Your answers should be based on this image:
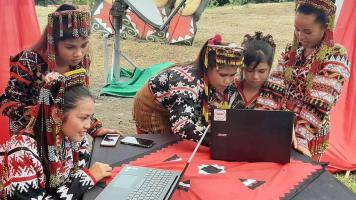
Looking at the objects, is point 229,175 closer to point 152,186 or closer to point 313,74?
point 152,186

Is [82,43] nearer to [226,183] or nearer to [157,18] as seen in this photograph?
[226,183]

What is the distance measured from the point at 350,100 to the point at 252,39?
118cm

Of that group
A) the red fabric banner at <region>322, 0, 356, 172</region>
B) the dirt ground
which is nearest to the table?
the red fabric banner at <region>322, 0, 356, 172</region>

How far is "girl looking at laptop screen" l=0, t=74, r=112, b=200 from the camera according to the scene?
1.87 m

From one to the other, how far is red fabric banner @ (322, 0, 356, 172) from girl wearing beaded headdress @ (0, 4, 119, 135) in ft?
6.41

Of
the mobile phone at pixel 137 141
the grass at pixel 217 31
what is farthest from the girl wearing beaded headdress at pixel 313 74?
the grass at pixel 217 31

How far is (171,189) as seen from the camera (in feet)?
5.79

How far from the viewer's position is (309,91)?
264 cm

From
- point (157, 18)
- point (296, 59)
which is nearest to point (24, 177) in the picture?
point (296, 59)

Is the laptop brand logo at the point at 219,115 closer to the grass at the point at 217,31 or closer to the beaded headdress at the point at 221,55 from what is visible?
the beaded headdress at the point at 221,55

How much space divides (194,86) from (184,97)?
0.08 m

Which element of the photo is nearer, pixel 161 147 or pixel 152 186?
pixel 152 186

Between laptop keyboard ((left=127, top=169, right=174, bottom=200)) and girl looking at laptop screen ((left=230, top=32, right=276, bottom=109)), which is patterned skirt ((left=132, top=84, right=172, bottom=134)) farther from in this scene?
laptop keyboard ((left=127, top=169, right=174, bottom=200))

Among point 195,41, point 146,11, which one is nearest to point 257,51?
point 146,11
